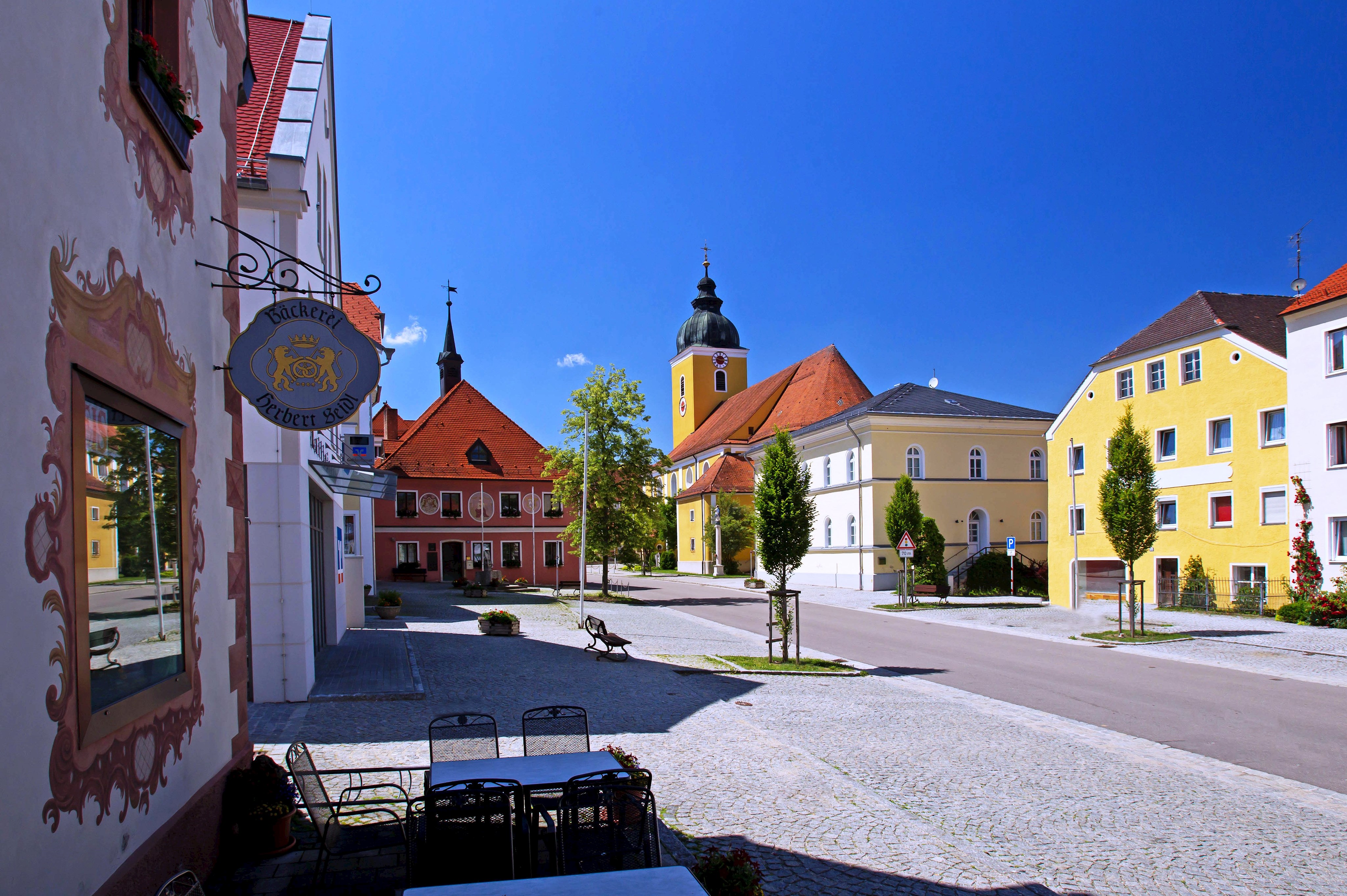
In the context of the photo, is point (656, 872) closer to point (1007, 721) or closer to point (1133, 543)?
point (1007, 721)

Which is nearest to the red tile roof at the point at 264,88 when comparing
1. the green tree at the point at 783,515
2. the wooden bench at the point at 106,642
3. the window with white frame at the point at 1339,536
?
the wooden bench at the point at 106,642

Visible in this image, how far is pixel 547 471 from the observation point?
40.7 metres

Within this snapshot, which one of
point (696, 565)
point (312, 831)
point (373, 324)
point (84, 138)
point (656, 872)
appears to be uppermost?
point (373, 324)

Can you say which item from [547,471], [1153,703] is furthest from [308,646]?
[547,471]

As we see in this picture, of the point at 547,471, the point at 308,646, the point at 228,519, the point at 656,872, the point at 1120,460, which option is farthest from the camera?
the point at 547,471

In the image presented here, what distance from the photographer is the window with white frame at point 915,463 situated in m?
41.8

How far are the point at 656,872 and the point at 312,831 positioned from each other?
13.6 ft

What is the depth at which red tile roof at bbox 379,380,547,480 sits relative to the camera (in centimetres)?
4431

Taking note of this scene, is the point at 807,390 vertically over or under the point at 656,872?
over

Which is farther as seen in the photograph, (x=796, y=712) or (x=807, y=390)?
(x=807, y=390)

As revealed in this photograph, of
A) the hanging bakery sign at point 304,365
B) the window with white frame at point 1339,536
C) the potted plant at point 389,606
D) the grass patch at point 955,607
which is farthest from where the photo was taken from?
the grass patch at point 955,607

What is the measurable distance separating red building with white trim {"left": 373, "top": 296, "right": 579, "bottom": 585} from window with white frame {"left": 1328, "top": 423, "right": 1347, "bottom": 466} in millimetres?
30070

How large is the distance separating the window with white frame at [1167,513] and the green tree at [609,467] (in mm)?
19423

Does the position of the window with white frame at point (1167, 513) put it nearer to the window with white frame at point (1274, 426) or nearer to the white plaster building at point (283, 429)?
the window with white frame at point (1274, 426)
